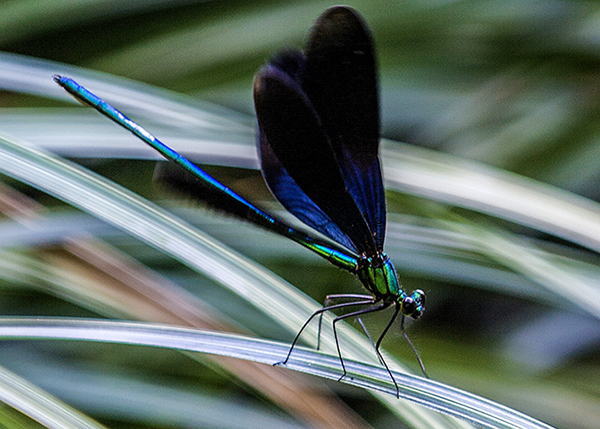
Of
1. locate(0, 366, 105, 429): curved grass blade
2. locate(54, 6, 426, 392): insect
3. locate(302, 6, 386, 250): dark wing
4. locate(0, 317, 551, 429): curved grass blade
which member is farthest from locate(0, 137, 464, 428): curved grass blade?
locate(0, 366, 105, 429): curved grass blade

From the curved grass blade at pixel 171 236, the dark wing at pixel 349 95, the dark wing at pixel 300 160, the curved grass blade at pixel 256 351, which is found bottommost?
the curved grass blade at pixel 256 351

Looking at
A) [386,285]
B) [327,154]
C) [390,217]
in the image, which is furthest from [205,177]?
[390,217]

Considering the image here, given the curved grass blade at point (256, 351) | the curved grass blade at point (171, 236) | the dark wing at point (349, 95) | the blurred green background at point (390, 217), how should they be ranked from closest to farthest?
the curved grass blade at point (256, 351) < the dark wing at point (349, 95) < the curved grass blade at point (171, 236) < the blurred green background at point (390, 217)

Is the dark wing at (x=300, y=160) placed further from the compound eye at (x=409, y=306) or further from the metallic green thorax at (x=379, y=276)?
the compound eye at (x=409, y=306)

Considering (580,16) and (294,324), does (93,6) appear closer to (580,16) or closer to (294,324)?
(294,324)

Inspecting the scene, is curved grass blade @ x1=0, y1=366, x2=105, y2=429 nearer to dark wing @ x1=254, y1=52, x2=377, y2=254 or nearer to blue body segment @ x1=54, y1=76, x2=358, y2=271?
blue body segment @ x1=54, y1=76, x2=358, y2=271

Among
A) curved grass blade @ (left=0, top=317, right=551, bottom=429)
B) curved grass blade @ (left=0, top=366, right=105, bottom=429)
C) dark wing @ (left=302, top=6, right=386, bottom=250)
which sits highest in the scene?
dark wing @ (left=302, top=6, right=386, bottom=250)

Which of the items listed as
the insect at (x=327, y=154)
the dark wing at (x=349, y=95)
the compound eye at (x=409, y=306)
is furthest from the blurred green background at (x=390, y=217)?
the dark wing at (x=349, y=95)
